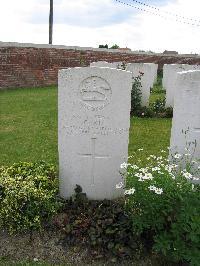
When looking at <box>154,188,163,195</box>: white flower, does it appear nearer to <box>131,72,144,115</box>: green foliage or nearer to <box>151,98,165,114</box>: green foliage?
<box>131,72,144,115</box>: green foliage

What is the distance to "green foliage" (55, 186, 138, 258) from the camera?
3.81m

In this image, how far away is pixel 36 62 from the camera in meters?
16.1

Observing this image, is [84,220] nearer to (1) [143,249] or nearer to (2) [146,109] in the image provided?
(1) [143,249]

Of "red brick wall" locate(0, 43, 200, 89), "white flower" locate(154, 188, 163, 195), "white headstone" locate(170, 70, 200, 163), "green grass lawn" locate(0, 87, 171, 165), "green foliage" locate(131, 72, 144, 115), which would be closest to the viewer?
"white flower" locate(154, 188, 163, 195)

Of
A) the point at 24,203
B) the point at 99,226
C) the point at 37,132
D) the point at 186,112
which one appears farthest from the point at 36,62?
the point at 99,226

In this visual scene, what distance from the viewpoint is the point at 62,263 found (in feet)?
12.2

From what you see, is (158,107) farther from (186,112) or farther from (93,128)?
(93,128)

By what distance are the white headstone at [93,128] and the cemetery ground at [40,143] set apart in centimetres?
78

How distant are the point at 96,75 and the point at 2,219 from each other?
5.99 feet

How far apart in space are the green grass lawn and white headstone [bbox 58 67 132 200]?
1.70 meters

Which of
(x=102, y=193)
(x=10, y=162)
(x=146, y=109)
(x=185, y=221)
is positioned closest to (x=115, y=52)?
(x=146, y=109)

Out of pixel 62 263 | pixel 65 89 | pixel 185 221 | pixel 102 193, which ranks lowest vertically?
pixel 62 263

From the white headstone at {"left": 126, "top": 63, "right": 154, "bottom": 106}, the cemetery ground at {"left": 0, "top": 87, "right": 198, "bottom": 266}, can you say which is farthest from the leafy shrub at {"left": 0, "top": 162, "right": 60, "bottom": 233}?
the white headstone at {"left": 126, "top": 63, "right": 154, "bottom": 106}

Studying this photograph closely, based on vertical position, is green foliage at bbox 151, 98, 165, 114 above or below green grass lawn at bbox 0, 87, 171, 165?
above
